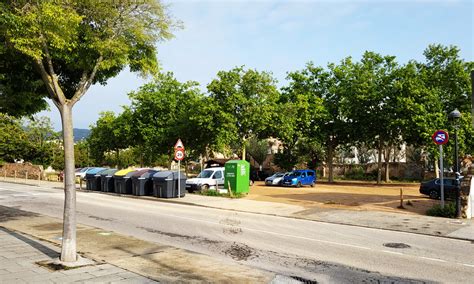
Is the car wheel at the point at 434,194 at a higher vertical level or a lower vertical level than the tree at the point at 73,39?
lower

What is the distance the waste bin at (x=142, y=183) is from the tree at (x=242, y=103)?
11.7 metres

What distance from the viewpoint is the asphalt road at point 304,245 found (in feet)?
26.6

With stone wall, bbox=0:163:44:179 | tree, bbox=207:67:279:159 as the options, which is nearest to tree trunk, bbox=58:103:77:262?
tree, bbox=207:67:279:159

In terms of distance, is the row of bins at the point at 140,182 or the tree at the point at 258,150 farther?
the tree at the point at 258,150

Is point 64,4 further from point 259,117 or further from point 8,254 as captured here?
point 259,117

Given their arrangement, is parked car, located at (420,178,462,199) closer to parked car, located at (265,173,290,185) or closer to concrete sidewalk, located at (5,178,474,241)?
concrete sidewalk, located at (5,178,474,241)

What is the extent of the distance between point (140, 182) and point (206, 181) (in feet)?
→ 15.0

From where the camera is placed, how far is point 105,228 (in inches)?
516

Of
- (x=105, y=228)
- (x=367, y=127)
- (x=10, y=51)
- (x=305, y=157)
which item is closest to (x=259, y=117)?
(x=367, y=127)

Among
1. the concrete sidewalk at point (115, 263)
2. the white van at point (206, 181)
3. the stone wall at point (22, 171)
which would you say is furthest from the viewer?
the stone wall at point (22, 171)

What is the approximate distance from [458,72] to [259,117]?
64.6 feet

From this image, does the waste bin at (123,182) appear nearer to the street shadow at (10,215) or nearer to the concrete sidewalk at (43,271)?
the street shadow at (10,215)

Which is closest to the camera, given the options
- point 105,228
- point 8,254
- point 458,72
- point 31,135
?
point 8,254

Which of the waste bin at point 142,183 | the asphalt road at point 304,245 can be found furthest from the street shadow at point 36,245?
the waste bin at point 142,183
